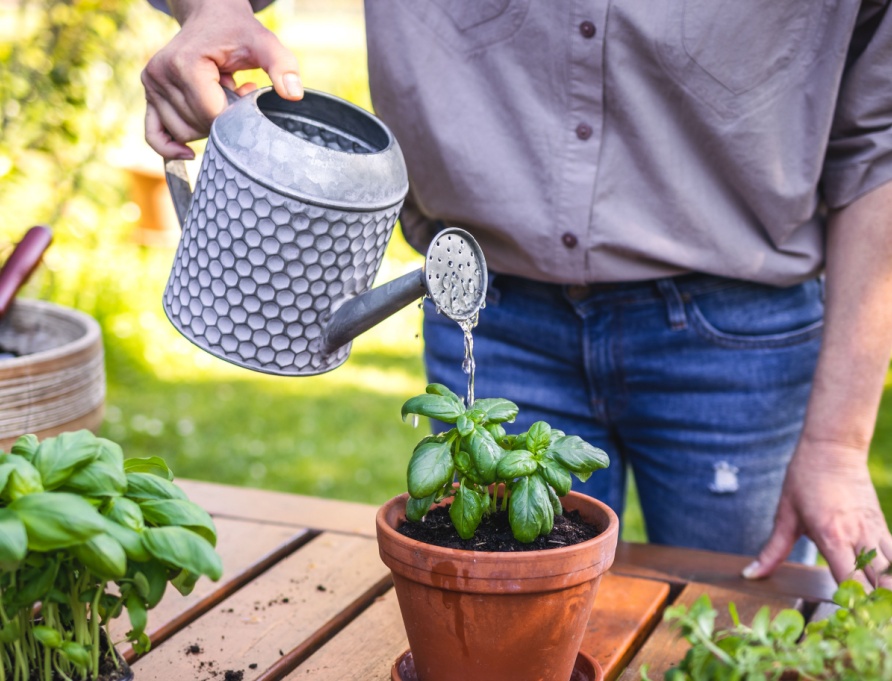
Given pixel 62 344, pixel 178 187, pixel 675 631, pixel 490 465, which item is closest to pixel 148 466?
pixel 490 465

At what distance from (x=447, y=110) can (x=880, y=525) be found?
805 mm

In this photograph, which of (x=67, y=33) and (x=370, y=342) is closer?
(x=67, y=33)

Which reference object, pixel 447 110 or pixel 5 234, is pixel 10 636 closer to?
pixel 447 110

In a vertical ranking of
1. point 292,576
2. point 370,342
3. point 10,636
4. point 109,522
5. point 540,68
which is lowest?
point 370,342

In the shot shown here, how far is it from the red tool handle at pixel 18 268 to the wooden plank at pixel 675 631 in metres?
1.06

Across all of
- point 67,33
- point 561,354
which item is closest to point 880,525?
point 561,354

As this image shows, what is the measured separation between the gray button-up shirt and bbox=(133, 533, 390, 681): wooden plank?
0.50 metres

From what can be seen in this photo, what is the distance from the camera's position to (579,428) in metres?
1.56

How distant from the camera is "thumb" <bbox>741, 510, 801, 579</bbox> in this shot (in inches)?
50.5

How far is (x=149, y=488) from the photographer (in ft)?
2.53

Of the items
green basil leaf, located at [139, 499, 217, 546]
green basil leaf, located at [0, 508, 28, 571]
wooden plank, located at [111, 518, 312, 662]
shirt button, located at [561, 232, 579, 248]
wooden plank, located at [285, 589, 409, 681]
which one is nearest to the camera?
green basil leaf, located at [0, 508, 28, 571]

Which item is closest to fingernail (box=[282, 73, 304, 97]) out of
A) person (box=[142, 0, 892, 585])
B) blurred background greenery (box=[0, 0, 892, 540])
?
person (box=[142, 0, 892, 585])

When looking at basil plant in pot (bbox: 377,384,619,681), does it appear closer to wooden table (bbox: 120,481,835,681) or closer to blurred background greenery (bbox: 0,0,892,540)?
wooden table (bbox: 120,481,835,681)

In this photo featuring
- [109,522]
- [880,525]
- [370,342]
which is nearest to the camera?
[109,522]
